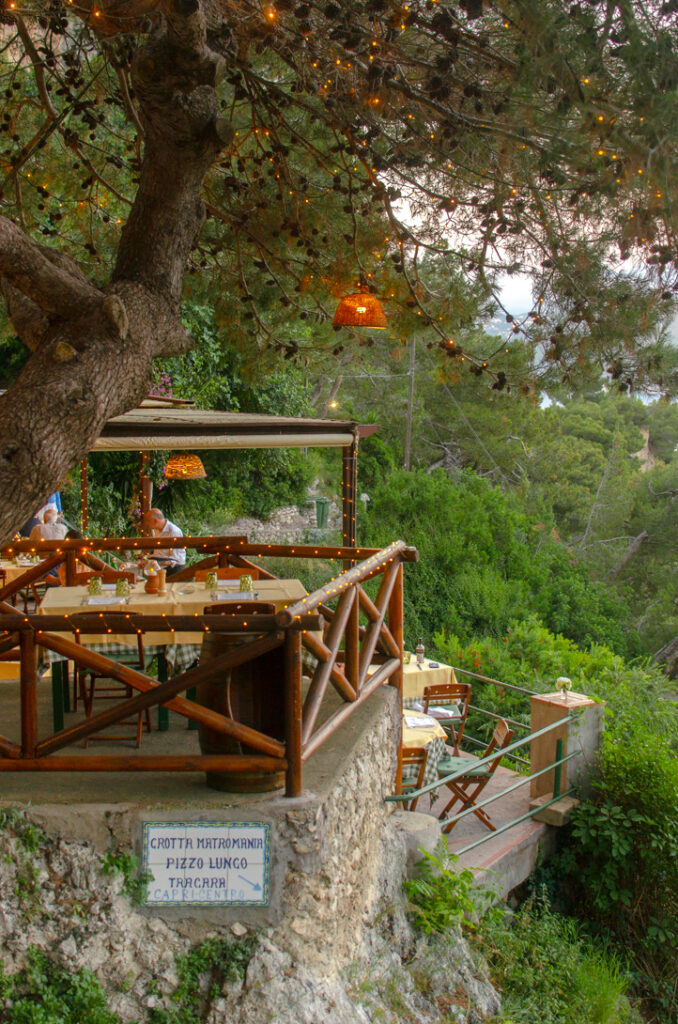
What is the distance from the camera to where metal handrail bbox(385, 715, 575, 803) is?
5.00 metres

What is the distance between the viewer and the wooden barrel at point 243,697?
3.87 metres

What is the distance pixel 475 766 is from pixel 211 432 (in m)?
3.77

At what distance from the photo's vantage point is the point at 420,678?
8531 millimetres

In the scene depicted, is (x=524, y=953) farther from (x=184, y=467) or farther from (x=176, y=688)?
(x=184, y=467)

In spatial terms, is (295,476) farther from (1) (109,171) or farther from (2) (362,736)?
(2) (362,736)

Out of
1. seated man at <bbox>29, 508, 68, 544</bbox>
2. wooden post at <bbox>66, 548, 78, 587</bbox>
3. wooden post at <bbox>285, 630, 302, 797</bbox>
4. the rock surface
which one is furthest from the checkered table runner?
seated man at <bbox>29, 508, 68, 544</bbox>

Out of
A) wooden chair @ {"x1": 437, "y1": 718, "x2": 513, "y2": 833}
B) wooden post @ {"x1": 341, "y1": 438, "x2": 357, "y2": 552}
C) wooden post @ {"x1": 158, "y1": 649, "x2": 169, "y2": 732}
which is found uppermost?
wooden post @ {"x1": 341, "y1": 438, "x2": 357, "y2": 552}

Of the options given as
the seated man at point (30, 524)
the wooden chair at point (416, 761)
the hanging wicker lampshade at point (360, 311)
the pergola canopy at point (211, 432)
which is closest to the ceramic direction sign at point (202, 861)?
the wooden chair at point (416, 761)

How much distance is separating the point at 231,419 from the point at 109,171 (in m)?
2.50

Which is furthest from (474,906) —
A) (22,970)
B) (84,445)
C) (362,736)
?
(84,445)

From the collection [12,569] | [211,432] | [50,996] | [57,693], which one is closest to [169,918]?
[50,996]

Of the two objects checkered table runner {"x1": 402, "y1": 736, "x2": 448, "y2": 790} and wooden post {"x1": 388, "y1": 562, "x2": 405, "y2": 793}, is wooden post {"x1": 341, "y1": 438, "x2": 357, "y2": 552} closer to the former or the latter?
checkered table runner {"x1": 402, "y1": 736, "x2": 448, "y2": 790}

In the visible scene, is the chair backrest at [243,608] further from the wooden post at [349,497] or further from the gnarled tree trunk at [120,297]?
the wooden post at [349,497]

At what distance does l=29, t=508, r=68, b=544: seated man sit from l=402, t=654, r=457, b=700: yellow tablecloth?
4.02m
